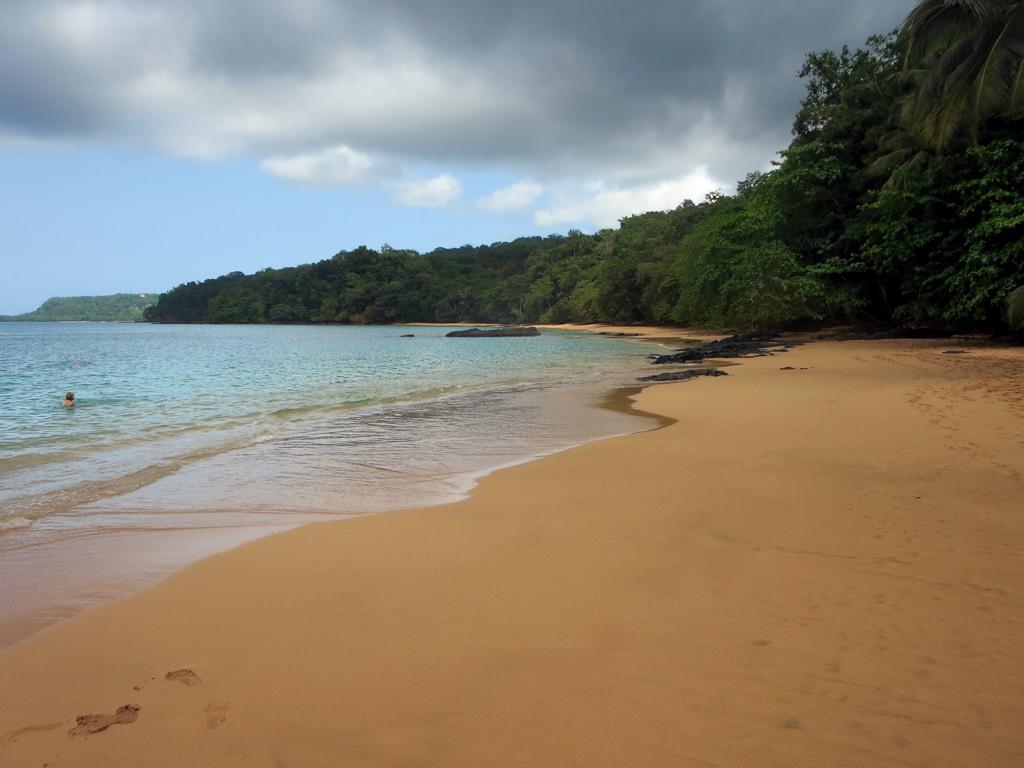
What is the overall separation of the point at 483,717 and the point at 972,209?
79.4 ft

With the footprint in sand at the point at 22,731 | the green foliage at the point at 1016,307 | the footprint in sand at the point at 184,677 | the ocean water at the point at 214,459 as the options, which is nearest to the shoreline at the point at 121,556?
the ocean water at the point at 214,459

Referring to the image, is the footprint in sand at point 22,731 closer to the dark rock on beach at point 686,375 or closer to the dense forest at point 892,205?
the dark rock on beach at point 686,375

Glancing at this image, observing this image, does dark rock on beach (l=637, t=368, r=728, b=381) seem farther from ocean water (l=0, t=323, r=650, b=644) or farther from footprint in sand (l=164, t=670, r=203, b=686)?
footprint in sand (l=164, t=670, r=203, b=686)

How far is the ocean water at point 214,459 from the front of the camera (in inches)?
167

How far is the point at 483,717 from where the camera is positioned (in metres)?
2.18

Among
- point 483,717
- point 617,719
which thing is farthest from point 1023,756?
point 483,717

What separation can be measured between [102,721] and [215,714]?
415 mm

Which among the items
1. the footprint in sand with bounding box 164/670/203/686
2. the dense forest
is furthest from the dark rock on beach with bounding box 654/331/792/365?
the footprint in sand with bounding box 164/670/203/686

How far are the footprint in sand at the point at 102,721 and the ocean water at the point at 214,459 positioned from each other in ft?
3.83

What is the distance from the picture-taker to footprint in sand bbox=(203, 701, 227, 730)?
7.20ft

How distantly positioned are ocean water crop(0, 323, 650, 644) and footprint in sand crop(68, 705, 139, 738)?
117 cm

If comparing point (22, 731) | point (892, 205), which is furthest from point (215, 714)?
point (892, 205)

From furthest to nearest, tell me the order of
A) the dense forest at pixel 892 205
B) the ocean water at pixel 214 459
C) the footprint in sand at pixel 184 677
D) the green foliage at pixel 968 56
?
the dense forest at pixel 892 205
the green foliage at pixel 968 56
the ocean water at pixel 214 459
the footprint in sand at pixel 184 677

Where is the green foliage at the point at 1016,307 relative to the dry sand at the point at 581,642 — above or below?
above
